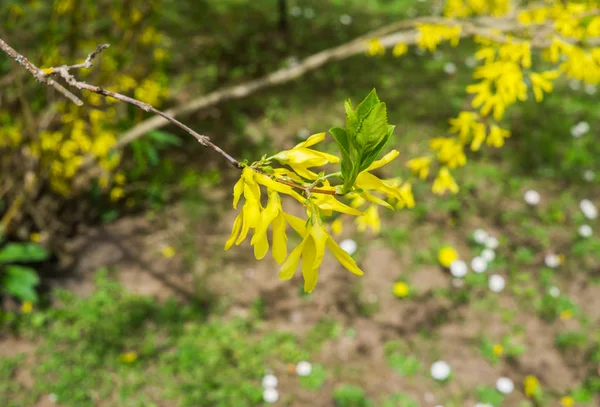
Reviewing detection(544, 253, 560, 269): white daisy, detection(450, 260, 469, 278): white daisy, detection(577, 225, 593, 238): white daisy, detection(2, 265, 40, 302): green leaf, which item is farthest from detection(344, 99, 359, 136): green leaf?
detection(577, 225, 593, 238): white daisy

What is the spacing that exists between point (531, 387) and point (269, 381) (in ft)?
4.69

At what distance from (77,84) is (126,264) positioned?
256 centimetres

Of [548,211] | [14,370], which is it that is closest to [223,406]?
[14,370]

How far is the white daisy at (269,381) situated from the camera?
100 inches

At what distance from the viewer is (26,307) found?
A: 2746 millimetres

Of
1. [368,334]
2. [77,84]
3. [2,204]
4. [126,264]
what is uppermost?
[77,84]

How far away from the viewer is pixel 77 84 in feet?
2.27

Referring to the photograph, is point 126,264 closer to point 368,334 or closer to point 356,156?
point 368,334

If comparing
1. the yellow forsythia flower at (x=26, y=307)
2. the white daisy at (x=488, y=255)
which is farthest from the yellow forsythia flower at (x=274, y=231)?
the white daisy at (x=488, y=255)

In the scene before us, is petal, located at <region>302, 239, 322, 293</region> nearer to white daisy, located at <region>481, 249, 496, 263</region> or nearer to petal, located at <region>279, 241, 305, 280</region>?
petal, located at <region>279, 241, 305, 280</region>

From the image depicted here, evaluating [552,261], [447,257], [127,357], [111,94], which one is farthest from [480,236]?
[111,94]

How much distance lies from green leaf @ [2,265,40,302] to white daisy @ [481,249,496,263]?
9.05ft

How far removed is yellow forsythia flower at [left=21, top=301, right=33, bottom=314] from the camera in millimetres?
2738

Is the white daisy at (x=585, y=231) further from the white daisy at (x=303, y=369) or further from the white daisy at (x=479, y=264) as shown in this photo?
the white daisy at (x=303, y=369)
